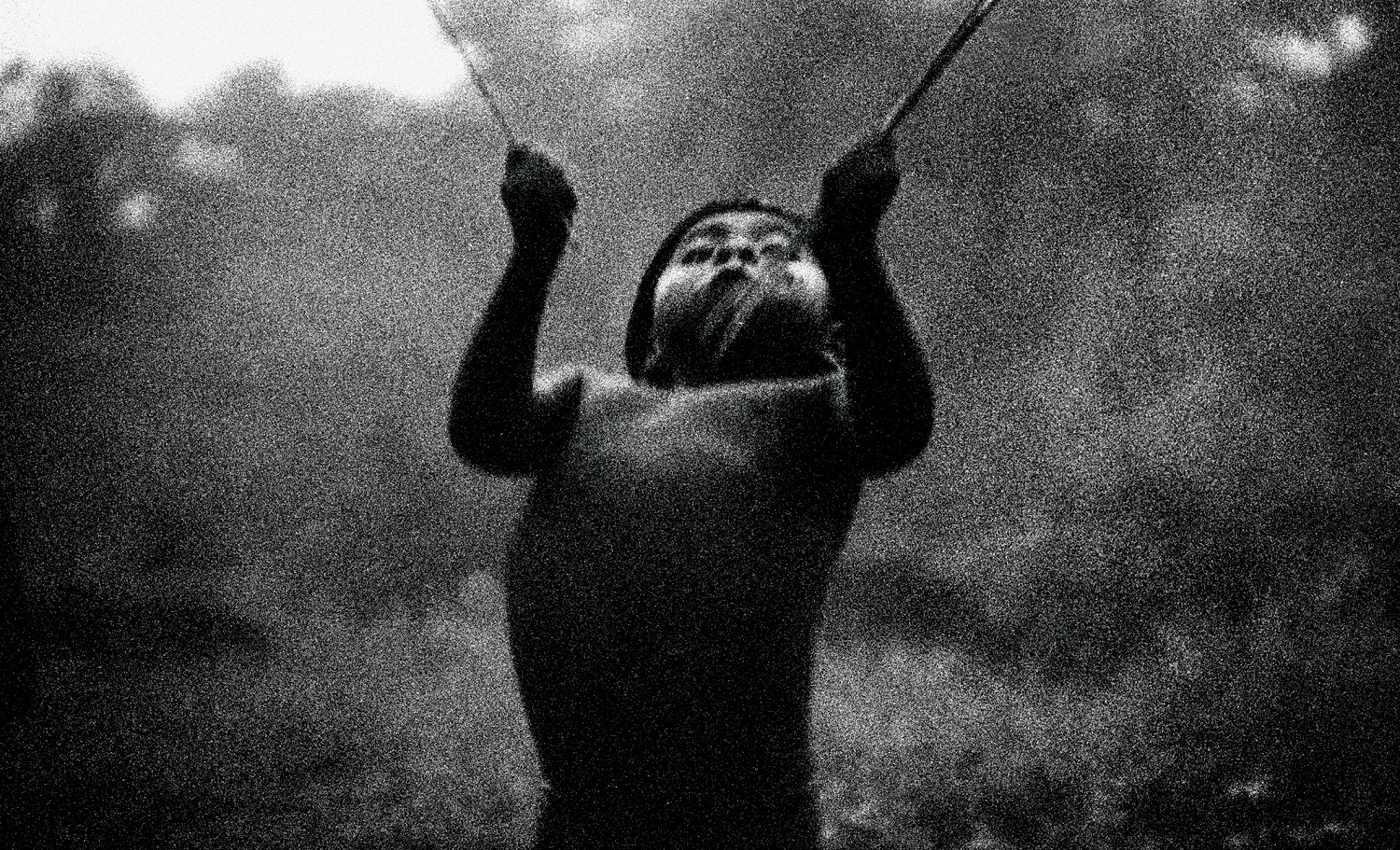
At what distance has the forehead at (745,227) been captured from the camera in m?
1.61

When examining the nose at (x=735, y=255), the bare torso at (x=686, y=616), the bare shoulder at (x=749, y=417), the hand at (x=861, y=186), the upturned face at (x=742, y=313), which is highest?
the hand at (x=861, y=186)

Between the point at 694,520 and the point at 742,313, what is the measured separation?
0.38m

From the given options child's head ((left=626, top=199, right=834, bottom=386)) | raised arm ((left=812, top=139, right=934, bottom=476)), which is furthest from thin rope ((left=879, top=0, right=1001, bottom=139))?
child's head ((left=626, top=199, right=834, bottom=386))

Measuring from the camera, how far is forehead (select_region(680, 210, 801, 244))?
5.27ft

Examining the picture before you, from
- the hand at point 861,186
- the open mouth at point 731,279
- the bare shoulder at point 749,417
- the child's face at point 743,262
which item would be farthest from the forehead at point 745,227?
the hand at point 861,186

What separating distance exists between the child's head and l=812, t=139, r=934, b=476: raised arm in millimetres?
197

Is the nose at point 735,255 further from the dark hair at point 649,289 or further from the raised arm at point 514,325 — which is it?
the raised arm at point 514,325

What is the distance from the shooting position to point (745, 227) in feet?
5.30

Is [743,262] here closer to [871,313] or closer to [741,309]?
[741,309]

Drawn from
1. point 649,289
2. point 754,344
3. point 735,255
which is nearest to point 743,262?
point 735,255

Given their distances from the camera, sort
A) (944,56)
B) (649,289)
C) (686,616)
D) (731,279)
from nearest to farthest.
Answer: (944,56) → (686,616) → (731,279) → (649,289)

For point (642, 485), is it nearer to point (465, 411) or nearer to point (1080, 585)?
point (465, 411)

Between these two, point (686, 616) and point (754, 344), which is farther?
point (754, 344)

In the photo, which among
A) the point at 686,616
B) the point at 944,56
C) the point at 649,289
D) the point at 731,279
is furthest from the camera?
the point at 649,289
